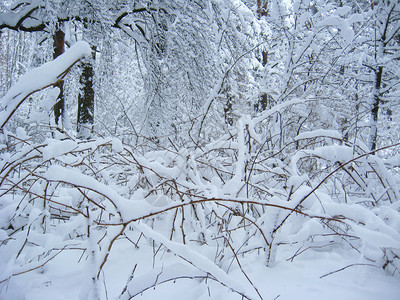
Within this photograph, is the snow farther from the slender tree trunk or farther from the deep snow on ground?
the slender tree trunk

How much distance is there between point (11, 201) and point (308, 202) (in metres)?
1.37

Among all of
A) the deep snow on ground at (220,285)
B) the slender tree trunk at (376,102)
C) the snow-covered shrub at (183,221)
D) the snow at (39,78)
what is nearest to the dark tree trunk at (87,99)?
the snow-covered shrub at (183,221)

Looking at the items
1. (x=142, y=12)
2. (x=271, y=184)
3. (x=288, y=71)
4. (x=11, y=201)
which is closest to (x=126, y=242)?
(x=11, y=201)

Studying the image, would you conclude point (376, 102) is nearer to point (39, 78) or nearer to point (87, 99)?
point (39, 78)

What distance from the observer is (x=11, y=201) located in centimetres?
123

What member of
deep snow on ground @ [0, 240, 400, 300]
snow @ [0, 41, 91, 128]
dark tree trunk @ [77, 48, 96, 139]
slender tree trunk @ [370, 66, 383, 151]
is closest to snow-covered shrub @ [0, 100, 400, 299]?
deep snow on ground @ [0, 240, 400, 300]

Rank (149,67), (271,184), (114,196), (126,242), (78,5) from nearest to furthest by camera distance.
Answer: (114,196) < (126,242) < (271,184) < (78,5) < (149,67)

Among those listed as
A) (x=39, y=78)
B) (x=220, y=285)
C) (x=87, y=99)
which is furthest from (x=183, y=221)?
(x=87, y=99)

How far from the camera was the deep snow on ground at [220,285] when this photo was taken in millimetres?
809

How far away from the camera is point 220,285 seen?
→ 879mm

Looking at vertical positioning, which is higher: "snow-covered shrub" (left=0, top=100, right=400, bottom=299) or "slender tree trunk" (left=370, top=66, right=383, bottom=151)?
"slender tree trunk" (left=370, top=66, right=383, bottom=151)

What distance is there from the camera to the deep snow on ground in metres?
0.81

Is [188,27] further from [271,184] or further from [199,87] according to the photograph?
[271,184]

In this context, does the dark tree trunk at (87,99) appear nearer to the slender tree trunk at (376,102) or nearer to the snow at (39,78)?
the slender tree trunk at (376,102)
